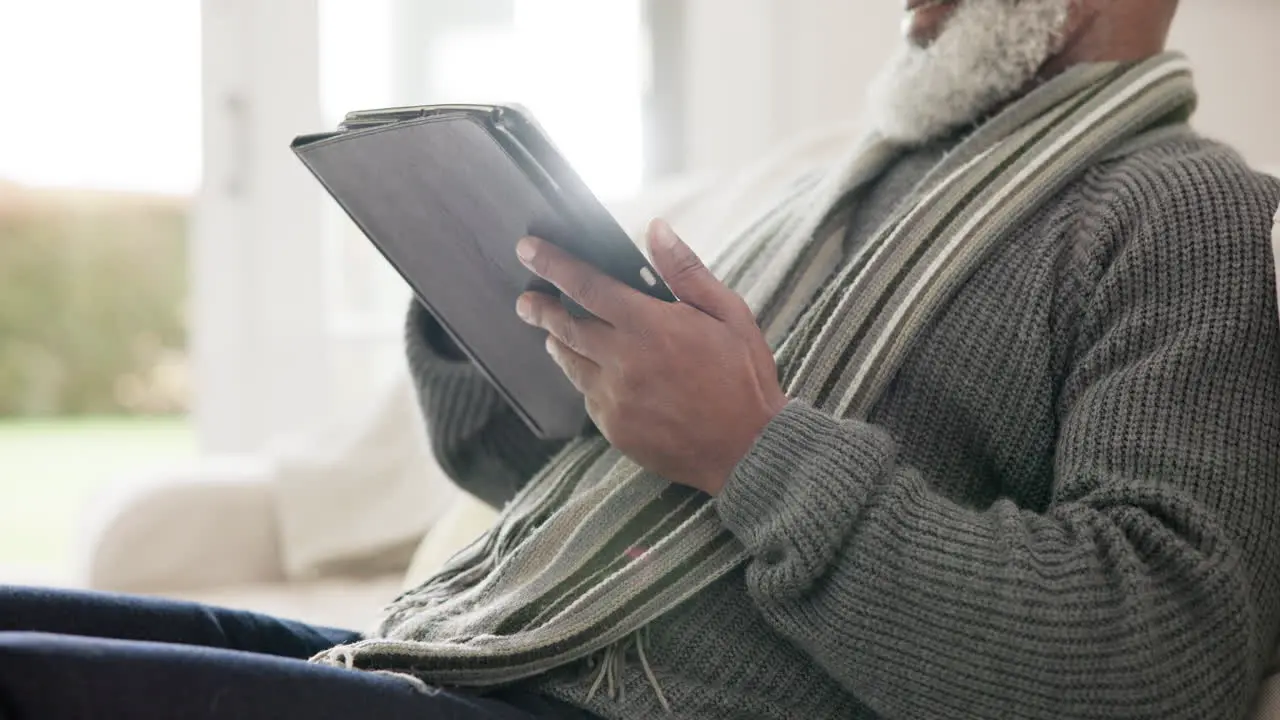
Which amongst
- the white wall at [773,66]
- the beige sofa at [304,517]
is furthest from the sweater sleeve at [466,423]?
the white wall at [773,66]

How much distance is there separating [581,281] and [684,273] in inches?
2.4

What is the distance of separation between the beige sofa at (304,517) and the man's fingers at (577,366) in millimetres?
546

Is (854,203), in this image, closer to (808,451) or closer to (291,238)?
(808,451)

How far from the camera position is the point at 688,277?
2.33 ft

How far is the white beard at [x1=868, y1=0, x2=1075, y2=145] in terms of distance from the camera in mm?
898

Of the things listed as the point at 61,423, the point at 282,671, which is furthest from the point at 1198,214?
the point at 61,423

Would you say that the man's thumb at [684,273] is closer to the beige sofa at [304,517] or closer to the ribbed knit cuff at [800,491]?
the ribbed knit cuff at [800,491]

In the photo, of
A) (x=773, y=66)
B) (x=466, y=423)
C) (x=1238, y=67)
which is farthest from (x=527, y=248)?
(x=773, y=66)

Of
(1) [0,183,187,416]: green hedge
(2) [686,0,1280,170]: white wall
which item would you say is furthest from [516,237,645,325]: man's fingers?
(1) [0,183,187,416]: green hedge

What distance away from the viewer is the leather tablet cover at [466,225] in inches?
27.2

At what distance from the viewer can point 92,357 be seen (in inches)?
186

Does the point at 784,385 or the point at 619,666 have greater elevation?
the point at 784,385

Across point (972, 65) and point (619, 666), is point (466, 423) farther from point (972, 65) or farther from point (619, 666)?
point (972, 65)

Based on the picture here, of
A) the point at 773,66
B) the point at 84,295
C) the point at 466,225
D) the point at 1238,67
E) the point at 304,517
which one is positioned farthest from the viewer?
the point at 84,295
